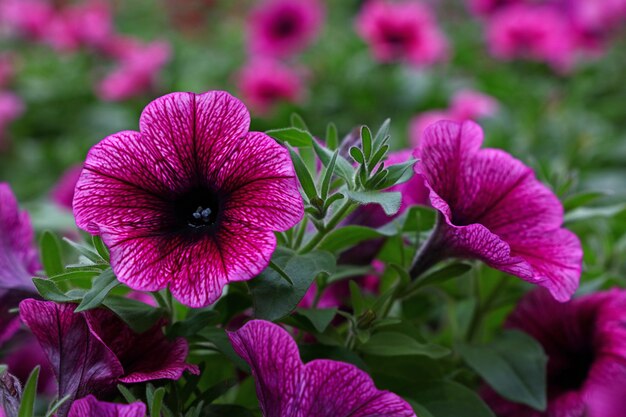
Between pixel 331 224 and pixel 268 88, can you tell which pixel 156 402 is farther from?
pixel 268 88

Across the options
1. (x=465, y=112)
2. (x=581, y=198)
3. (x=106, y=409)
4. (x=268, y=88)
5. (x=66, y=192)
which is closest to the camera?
(x=106, y=409)

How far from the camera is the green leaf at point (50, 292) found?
59 cm

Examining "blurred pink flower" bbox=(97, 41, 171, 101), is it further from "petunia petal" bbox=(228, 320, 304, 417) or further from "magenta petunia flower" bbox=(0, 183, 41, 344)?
"petunia petal" bbox=(228, 320, 304, 417)

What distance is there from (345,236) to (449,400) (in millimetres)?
171

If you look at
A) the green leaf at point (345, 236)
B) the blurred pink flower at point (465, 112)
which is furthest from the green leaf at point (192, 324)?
the blurred pink flower at point (465, 112)

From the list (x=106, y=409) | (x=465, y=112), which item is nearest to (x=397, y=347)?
(x=106, y=409)

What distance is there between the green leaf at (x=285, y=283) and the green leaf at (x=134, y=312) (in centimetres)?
9

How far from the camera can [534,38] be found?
246 centimetres

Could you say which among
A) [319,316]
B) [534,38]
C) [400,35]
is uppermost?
[319,316]

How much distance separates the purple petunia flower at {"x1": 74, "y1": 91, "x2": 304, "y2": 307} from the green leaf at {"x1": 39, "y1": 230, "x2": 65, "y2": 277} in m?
0.16

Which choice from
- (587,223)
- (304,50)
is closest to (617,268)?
(587,223)

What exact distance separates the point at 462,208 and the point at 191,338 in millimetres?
260

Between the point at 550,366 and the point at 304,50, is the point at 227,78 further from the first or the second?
the point at 550,366

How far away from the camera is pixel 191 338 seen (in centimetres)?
66
